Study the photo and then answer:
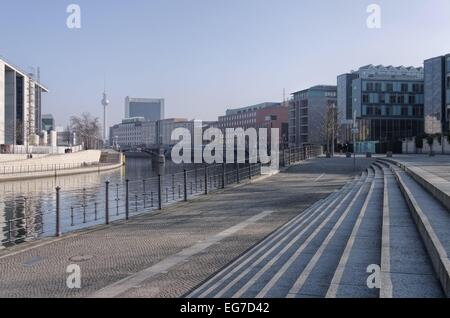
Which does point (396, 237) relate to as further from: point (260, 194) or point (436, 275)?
point (260, 194)

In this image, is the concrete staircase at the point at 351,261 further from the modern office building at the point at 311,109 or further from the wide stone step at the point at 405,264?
the modern office building at the point at 311,109

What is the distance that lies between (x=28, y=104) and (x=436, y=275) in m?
105

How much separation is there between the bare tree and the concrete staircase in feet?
394

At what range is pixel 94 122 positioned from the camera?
5423 inches

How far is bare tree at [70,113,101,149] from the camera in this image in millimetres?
126175

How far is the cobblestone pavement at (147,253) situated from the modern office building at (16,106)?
76766 mm

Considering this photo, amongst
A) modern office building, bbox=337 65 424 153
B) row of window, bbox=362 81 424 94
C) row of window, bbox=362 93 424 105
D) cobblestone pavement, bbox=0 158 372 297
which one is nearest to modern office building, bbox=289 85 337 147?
modern office building, bbox=337 65 424 153

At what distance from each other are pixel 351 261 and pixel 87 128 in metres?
131

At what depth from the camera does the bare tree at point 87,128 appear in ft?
414

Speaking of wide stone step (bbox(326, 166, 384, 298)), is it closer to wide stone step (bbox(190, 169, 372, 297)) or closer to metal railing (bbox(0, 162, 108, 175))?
wide stone step (bbox(190, 169, 372, 297))

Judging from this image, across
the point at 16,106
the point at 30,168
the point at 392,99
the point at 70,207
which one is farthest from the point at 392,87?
the point at 70,207
